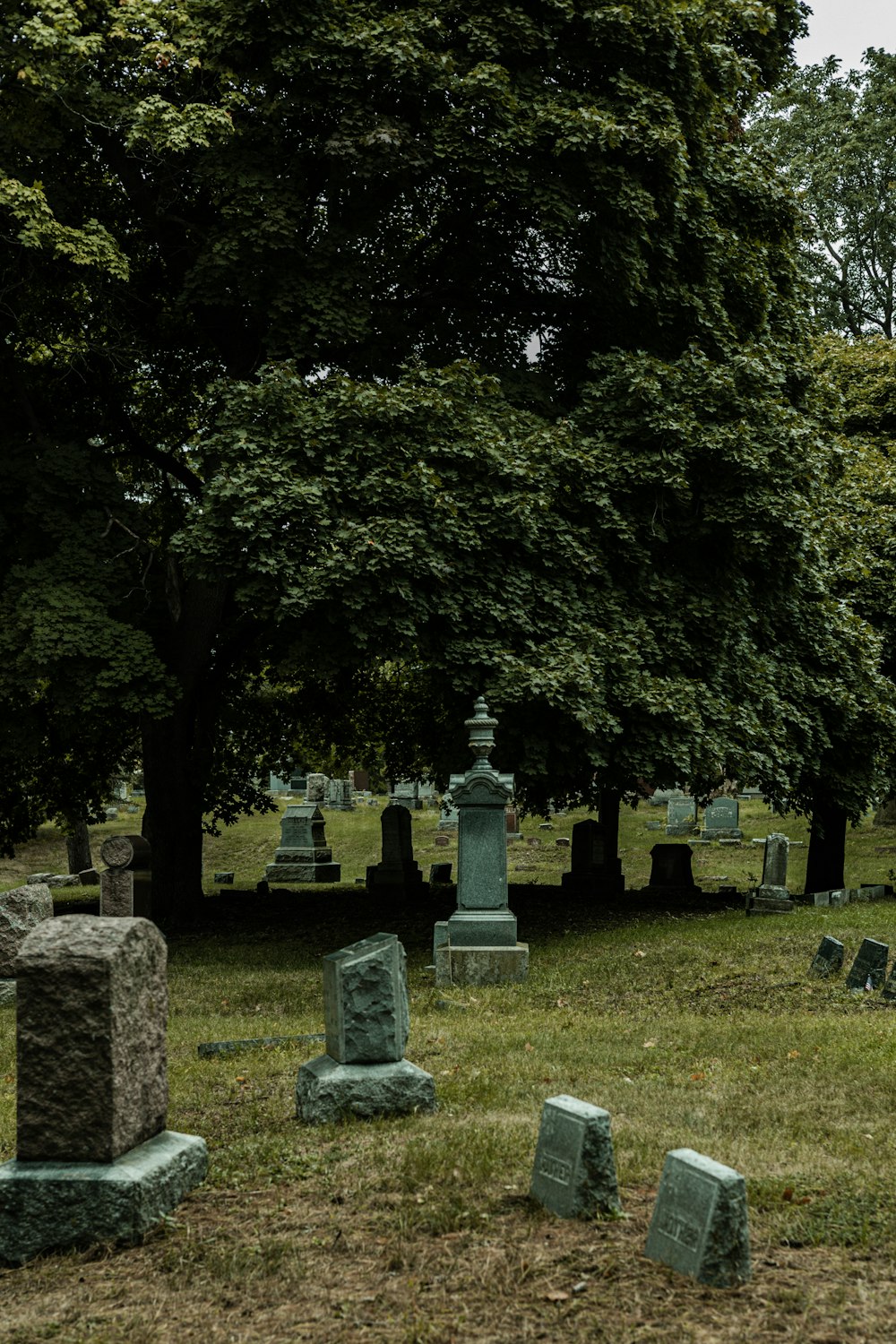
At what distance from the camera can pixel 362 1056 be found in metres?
6.95

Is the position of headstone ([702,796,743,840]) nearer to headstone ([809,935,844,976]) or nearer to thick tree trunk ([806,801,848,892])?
thick tree trunk ([806,801,848,892])

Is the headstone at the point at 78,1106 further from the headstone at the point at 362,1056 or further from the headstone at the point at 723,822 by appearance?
the headstone at the point at 723,822

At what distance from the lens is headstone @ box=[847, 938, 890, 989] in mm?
10742

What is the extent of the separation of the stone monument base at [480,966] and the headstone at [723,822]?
64.6 ft

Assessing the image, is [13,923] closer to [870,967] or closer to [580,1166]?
[870,967]

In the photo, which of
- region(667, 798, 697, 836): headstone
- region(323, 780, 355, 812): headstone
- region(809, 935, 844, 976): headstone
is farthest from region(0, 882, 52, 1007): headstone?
region(323, 780, 355, 812): headstone

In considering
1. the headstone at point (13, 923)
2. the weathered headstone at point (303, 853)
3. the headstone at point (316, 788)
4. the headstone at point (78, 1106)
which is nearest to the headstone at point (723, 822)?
the weathered headstone at point (303, 853)

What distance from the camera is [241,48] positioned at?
48.4 ft

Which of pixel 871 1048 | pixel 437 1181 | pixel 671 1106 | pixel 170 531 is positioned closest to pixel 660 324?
pixel 170 531

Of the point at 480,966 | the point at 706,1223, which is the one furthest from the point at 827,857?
the point at 706,1223

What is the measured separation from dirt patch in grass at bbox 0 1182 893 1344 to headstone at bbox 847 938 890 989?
5.89 metres

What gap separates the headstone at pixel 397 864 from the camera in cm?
2258

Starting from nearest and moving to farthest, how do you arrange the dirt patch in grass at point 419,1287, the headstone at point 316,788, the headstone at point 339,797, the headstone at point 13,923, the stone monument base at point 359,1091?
1. the dirt patch in grass at point 419,1287
2. the stone monument base at point 359,1091
3. the headstone at point 13,923
4. the headstone at point 316,788
5. the headstone at point 339,797

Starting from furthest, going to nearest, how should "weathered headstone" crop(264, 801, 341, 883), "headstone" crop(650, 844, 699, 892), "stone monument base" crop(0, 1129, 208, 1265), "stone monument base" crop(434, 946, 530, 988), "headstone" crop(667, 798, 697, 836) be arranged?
"headstone" crop(667, 798, 697, 836) < "weathered headstone" crop(264, 801, 341, 883) < "headstone" crop(650, 844, 699, 892) < "stone monument base" crop(434, 946, 530, 988) < "stone monument base" crop(0, 1129, 208, 1265)
